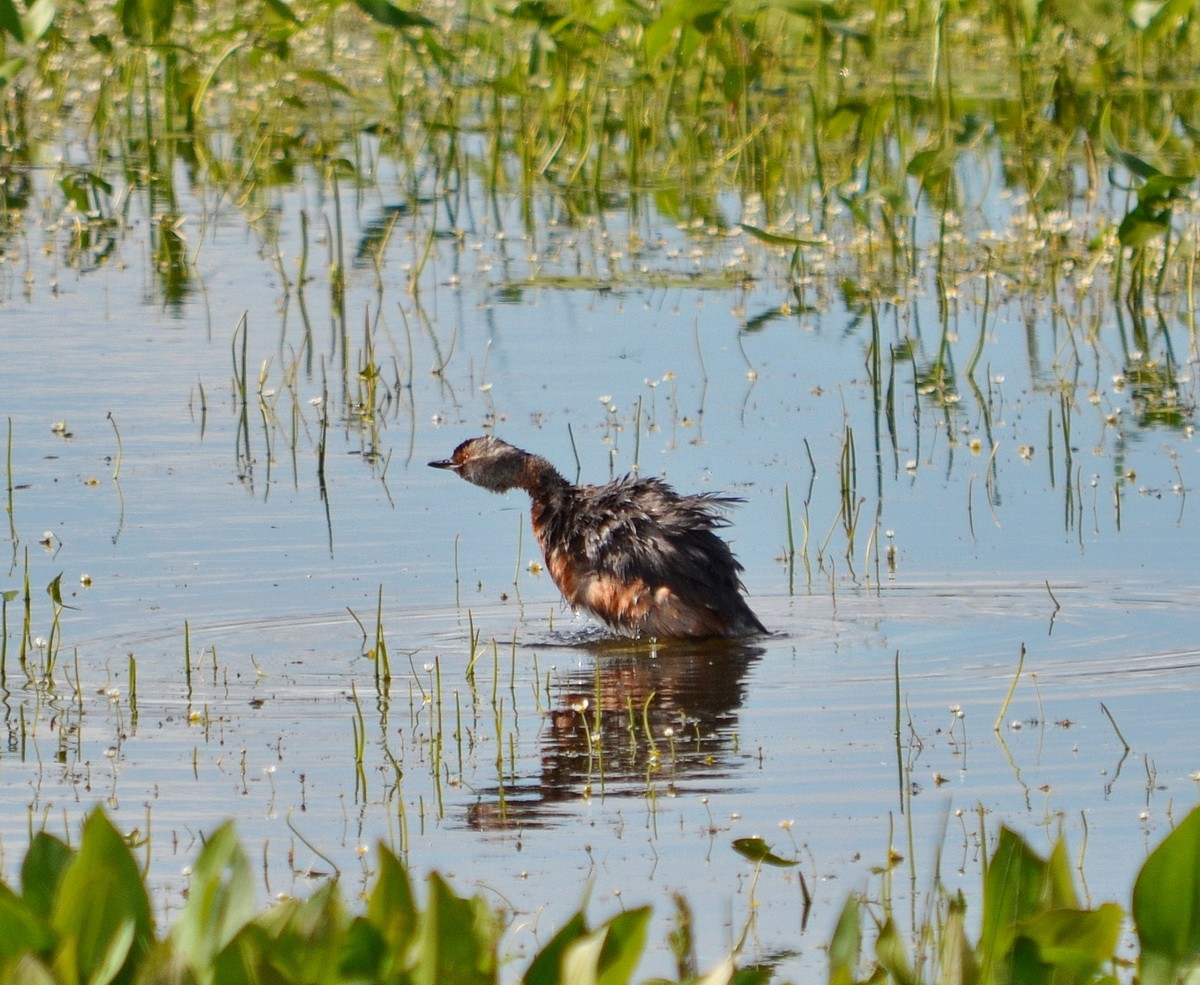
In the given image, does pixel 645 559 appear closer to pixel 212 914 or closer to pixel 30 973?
pixel 212 914

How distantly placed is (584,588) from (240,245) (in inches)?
245

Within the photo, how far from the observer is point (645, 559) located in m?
8.13

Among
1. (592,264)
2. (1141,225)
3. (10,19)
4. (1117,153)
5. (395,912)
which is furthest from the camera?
(592,264)

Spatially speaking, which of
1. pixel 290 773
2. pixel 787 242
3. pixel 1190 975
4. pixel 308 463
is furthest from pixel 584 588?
pixel 1190 975

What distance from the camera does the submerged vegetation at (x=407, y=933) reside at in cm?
302

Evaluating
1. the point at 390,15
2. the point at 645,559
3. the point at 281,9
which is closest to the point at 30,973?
the point at 645,559

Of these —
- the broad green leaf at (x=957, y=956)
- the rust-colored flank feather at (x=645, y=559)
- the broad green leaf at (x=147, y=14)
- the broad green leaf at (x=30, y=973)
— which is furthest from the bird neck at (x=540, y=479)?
the broad green leaf at (x=30, y=973)

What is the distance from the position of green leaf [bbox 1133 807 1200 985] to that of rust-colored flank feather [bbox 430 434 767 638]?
4552 mm

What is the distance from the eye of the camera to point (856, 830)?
5.41 m

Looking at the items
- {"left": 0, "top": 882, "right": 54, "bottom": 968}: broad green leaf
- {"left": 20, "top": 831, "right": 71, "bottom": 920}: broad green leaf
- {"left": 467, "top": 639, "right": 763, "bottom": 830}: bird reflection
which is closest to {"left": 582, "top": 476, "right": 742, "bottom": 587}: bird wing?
{"left": 467, "top": 639, "right": 763, "bottom": 830}: bird reflection

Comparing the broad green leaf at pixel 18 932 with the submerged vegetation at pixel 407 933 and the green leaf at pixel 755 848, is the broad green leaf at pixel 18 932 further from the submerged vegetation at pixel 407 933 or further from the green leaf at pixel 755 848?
the green leaf at pixel 755 848

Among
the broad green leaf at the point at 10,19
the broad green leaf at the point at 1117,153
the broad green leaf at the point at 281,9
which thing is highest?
the broad green leaf at the point at 281,9

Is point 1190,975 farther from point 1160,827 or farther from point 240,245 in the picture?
point 240,245

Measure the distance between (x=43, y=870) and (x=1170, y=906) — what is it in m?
1.68
